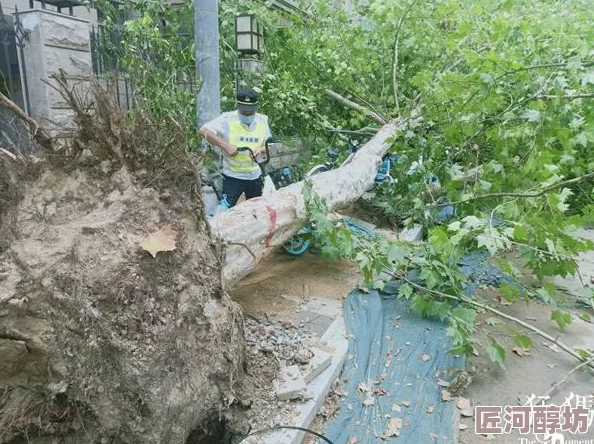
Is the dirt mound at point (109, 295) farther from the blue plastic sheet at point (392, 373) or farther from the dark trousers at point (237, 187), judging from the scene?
the dark trousers at point (237, 187)

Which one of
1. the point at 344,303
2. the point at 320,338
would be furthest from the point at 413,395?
the point at 344,303

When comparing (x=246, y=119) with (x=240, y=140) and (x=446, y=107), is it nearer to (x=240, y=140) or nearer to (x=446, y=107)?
(x=240, y=140)

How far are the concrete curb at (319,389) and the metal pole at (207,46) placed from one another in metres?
2.40

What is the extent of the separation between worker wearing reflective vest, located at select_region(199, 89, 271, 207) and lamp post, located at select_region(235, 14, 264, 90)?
1476mm

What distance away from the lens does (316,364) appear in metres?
2.80

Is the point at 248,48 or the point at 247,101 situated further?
the point at 248,48

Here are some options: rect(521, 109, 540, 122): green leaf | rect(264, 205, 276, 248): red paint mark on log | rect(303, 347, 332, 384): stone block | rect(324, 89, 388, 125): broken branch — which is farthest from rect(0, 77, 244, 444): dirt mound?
rect(324, 89, 388, 125): broken branch

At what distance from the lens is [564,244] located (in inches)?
120

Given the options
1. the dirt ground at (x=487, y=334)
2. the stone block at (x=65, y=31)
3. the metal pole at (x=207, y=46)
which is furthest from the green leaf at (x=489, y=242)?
the stone block at (x=65, y=31)

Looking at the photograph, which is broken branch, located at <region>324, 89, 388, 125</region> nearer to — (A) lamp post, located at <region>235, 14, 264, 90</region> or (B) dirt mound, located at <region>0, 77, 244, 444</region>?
(A) lamp post, located at <region>235, 14, 264, 90</region>

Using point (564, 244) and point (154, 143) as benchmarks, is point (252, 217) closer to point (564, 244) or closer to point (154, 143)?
point (154, 143)

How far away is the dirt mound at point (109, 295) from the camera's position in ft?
5.59

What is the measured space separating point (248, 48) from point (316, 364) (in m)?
4.37

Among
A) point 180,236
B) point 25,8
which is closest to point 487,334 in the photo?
point 180,236
